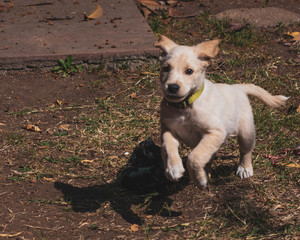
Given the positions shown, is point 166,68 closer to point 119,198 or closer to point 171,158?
point 171,158

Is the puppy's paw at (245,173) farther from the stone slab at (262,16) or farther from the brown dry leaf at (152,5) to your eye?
the brown dry leaf at (152,5)

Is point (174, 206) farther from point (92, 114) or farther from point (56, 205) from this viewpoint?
point (92, 114)

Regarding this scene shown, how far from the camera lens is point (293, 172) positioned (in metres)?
4.18

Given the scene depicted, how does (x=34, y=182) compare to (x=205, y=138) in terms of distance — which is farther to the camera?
(x=34, y=182)

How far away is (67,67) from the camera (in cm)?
613

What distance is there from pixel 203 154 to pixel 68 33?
3984 millimetres

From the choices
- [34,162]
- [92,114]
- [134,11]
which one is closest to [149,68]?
[92,114]

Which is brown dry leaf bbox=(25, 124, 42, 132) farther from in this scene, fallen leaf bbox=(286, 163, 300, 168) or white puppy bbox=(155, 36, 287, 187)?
fallen leaf bbox=(286, 163, 300, 168)

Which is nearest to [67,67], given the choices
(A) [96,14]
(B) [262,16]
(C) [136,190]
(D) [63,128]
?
(D) [63,128]

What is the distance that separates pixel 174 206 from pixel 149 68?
2.72 meters

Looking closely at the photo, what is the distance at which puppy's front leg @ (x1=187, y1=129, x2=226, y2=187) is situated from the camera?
10.9 feet

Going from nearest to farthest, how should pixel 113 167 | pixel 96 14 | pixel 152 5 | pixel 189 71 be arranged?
pixel 189 71, pixel 113 167, pixel 96 14, pixel 152 5

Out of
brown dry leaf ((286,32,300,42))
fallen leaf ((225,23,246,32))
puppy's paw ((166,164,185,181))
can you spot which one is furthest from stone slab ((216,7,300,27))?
puppy's paw ((166,164,185,181))

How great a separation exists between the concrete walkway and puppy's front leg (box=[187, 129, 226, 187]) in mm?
2848
